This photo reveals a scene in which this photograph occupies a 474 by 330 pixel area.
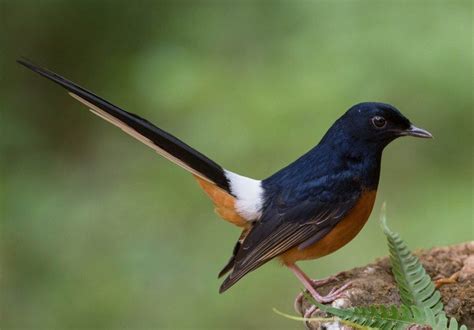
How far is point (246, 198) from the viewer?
412cm

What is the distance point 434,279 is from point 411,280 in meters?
0.45

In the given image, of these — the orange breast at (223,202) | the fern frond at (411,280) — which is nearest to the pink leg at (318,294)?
the fern frond at (411,280)

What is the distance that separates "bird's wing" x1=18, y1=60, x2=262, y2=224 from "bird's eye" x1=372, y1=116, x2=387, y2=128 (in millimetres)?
736

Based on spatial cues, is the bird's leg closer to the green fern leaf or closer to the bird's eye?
the green fern leaf

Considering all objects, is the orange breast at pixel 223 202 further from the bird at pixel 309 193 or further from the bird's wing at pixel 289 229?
the bird's wing at pixel 289 229

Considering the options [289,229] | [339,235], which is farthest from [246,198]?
[339,235]

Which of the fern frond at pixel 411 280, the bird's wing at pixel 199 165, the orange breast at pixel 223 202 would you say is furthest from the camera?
the orange breast at pixel 223 202

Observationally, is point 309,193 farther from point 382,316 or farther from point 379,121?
point 382,316

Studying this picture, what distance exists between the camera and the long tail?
3557 mm

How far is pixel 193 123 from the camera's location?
7.77 m

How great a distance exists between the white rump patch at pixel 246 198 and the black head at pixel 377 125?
606mm

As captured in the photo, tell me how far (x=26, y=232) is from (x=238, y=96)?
2.55 metres

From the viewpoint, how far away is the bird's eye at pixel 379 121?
13.0 feet

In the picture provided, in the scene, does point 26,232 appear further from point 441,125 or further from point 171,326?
point 441,125
